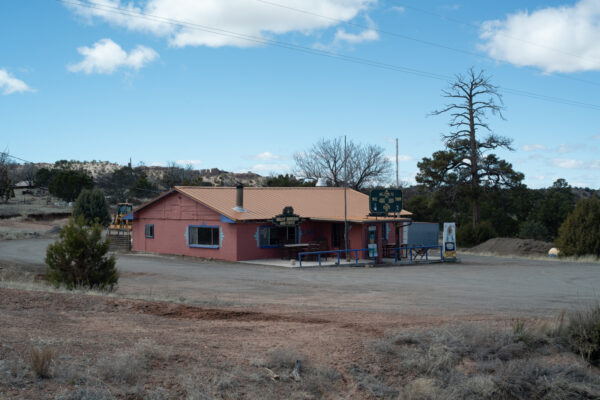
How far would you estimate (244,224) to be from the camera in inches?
1200

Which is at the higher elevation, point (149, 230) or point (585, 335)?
point (149, 230)

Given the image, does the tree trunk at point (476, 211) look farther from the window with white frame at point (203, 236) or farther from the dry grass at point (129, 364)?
the dry grass at point (129, 364)

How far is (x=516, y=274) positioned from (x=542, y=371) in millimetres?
17959

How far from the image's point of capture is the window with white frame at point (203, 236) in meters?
31.6

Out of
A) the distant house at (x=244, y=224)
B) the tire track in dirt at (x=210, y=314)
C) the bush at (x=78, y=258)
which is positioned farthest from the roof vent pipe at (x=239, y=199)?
the tire track in dirt at (x=210, y=314)

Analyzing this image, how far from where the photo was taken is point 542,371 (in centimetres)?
832

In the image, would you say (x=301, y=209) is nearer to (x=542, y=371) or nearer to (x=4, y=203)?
(x=542, y=371)

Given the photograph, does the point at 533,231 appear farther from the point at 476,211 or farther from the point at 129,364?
the point at 129,364

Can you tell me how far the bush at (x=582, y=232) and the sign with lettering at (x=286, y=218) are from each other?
20.4 metres

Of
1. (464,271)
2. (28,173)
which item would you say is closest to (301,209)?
(464,271)

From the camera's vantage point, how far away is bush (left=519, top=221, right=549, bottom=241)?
55.2 m

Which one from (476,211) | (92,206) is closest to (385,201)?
(476,211)

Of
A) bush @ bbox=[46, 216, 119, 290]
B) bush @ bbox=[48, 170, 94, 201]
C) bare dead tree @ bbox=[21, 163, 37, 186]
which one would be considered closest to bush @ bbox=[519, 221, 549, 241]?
bush @ bbox=[46, 216, 119, 290]

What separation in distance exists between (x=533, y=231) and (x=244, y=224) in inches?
1412
